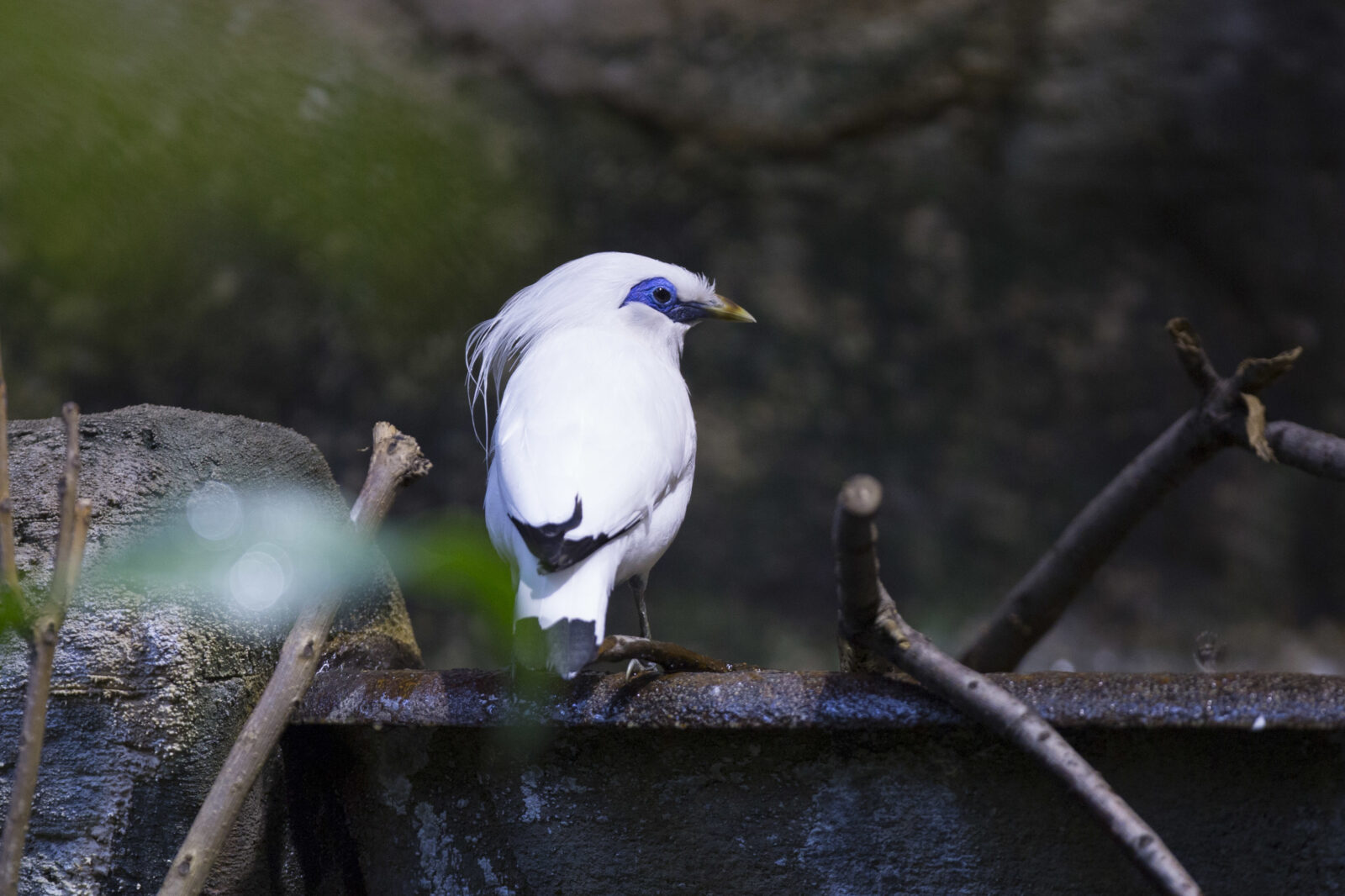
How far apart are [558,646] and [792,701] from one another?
243mm

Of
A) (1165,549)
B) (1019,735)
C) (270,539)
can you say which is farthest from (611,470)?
(1165,549)

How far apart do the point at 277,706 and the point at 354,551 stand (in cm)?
40

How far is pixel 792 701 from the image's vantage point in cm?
112

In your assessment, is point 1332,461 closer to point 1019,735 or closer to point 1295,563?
point 1019,735

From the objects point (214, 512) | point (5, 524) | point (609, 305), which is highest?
point (609, 305)

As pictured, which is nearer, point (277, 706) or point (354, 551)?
point (354, 551)

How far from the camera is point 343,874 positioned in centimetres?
134

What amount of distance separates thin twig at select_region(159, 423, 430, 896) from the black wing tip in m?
0.16

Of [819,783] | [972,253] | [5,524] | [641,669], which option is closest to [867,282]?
[972,253]

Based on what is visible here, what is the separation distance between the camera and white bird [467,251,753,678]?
1218mm

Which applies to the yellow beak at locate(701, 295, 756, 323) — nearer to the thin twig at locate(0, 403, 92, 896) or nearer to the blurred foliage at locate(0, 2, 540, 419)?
the blurred foliage at locate(0, 2, 540, 419)

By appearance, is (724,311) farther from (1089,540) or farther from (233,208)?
(233,208)

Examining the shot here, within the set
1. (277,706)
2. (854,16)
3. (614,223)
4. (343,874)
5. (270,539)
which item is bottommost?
(343,874)

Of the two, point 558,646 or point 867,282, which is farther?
point 867,282
